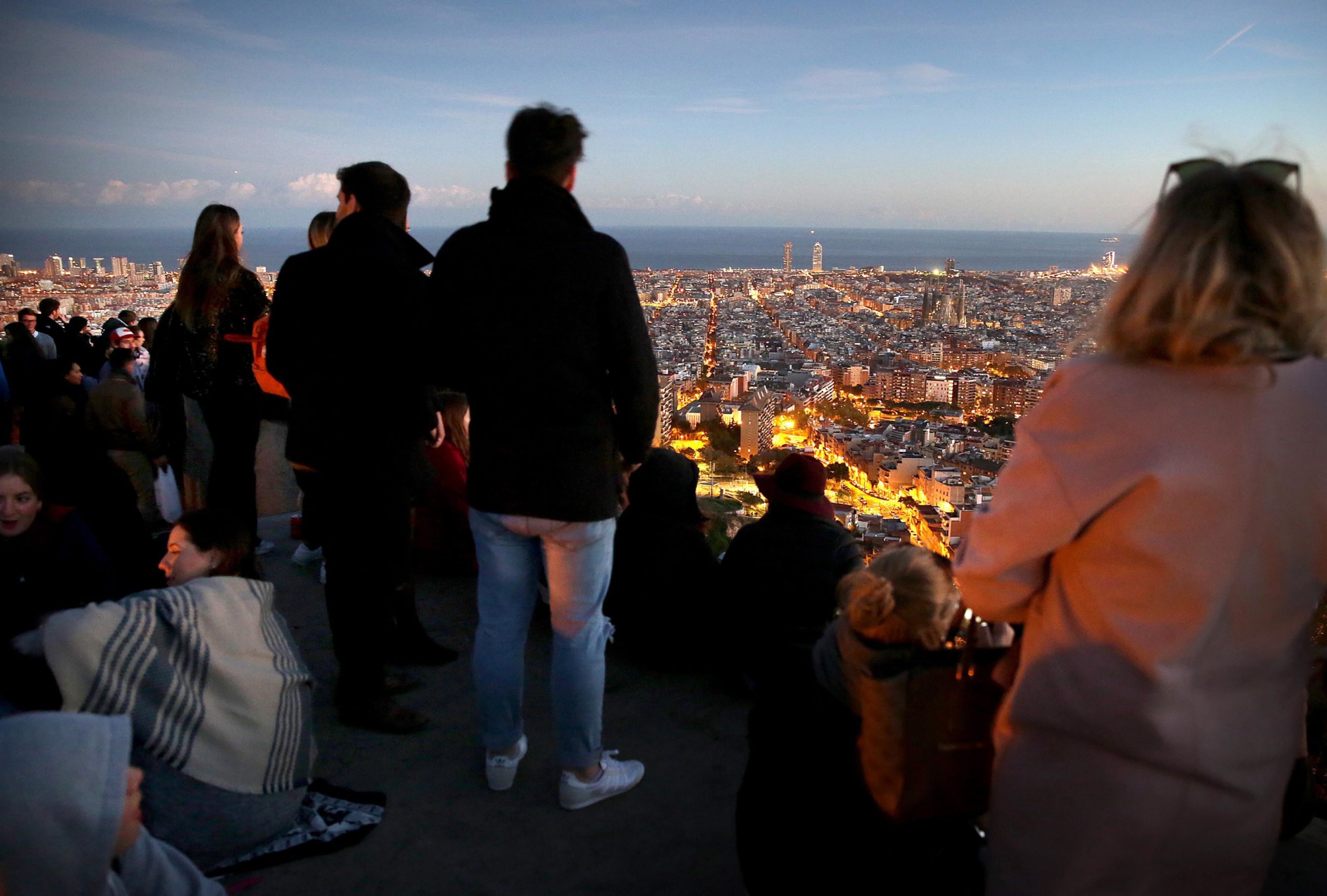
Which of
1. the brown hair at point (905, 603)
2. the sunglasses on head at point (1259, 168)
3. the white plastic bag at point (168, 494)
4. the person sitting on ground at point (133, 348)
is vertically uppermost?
the sunglasses on head at point (1259, 168)

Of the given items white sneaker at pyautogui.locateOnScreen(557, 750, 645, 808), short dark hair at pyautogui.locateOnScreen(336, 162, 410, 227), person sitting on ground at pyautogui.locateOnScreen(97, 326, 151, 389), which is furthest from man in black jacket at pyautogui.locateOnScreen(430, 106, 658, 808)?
person sitting on ground at pyautogui.locateOnScreen(97, 326, 151, 389)

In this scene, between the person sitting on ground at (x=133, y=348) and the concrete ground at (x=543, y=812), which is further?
the person sitting on ground at (x=133, y=348)

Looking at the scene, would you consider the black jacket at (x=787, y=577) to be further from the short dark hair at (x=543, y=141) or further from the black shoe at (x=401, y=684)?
the short dark hair at (x=543, y=141)

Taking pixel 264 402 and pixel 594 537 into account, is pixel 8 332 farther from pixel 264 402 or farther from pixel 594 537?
pixel 594 537

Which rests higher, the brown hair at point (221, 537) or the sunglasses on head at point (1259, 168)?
the sunglasses on head at point (1259, 168)

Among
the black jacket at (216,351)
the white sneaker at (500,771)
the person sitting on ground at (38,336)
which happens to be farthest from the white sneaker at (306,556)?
the person sitting on ground at (38,336)

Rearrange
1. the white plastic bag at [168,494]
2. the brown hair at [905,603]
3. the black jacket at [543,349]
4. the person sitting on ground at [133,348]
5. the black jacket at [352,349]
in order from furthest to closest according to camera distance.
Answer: the person sitting on ground at [133,348] → the white plastic bag at [168,494] → the black jacket at [352,349] → the black jacket at [543,349] → the brown hair at [905,603]

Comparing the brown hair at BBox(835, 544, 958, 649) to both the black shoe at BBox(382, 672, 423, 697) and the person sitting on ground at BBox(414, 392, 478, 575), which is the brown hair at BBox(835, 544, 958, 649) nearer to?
the black shoe at BBox(382, 672, 423, 697)

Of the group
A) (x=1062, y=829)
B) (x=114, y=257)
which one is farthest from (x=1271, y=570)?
(x=114, y=257)
